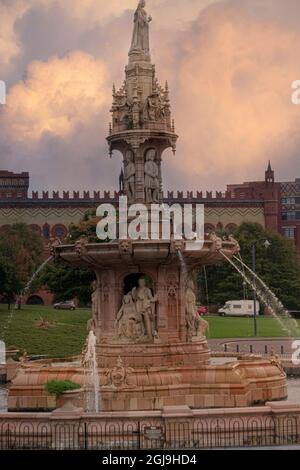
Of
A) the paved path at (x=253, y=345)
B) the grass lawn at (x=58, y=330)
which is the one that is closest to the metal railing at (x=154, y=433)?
the paved path at (x=253, y=345)

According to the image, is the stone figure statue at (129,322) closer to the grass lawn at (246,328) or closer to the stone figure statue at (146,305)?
the stone figure statue at (146,305)

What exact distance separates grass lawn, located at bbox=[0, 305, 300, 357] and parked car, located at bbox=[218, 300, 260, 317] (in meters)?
8.42

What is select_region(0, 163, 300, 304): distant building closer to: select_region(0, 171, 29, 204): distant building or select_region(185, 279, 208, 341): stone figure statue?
select_region(0, 171, 29, 204): distant building

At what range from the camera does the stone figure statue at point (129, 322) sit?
31.5 m

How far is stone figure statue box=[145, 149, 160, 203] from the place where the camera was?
33.1m

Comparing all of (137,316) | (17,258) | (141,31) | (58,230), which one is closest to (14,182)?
(58,230)

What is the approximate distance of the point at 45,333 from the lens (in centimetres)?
6316

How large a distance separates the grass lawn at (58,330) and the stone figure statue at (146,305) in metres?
24.8

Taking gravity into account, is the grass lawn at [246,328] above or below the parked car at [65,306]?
below

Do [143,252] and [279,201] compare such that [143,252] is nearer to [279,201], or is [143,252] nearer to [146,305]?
[146,305]

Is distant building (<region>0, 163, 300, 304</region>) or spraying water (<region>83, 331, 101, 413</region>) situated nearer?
spraying water (<region>83, 331, 101, 413</region>)

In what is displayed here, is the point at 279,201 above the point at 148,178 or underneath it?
above

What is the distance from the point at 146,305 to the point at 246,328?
154 ft

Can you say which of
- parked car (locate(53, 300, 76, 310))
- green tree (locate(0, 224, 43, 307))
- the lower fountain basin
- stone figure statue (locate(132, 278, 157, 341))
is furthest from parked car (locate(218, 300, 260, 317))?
the lower fountain basin
